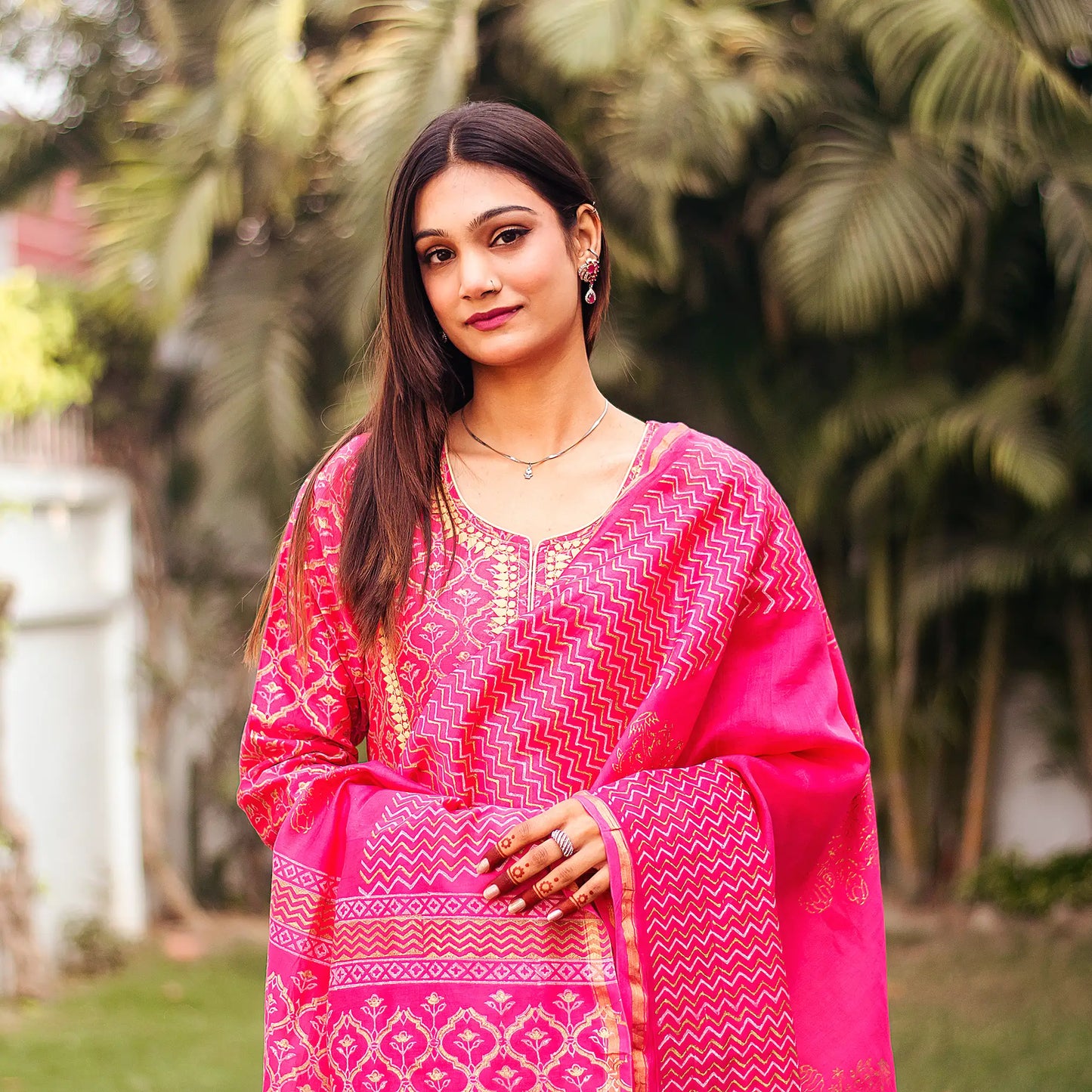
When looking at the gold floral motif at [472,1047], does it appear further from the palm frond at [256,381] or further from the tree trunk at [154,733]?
the tree trunk at [154,733]

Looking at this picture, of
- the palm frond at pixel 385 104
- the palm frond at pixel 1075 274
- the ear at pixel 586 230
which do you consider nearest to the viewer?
the ear at pixel 586 230

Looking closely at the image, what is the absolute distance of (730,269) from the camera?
6.57 metres

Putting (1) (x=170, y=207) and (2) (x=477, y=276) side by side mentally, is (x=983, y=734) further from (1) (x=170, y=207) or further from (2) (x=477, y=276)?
(2) (x=477, y=276)

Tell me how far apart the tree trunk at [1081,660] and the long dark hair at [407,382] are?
510cm

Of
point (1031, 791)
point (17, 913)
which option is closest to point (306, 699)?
point (17, 913)

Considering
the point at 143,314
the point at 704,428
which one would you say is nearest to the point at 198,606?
the point at 143,314

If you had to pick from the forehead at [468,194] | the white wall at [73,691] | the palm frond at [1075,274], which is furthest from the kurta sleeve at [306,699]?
the white wall at [73,691]

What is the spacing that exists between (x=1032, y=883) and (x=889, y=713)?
0.95 m

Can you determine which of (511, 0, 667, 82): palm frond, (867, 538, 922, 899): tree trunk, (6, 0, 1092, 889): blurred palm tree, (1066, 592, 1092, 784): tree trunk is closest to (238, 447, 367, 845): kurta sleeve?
(6, 0, 1092, 889): blurred palm tree

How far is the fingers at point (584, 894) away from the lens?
1.69 meters

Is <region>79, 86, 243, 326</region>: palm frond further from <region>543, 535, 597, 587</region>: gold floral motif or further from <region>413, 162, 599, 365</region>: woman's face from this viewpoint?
<region>543, 535, 597, 587</region>: gold floral motif

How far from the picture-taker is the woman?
1701 mm

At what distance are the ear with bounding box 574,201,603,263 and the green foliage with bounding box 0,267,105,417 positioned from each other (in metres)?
4.52

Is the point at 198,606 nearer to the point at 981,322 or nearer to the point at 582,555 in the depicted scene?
the point at 981,322
